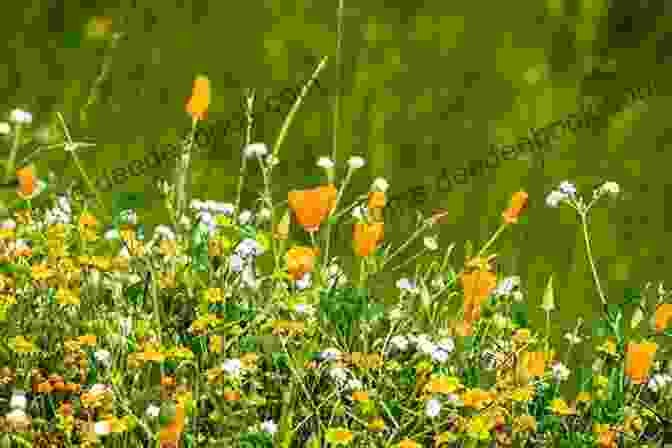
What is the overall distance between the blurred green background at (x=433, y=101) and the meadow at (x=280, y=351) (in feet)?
1.80

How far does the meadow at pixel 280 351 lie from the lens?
2.38 meters

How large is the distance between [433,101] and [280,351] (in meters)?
1.30

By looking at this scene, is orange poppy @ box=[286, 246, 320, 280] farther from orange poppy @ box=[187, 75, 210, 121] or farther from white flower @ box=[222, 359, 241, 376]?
orange poppy @ box=[187, 75, 210, 121]

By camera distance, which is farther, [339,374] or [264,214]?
[264,214]

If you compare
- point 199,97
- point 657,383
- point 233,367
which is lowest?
point 657,383

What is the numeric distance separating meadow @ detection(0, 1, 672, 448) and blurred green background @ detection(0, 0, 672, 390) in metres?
0.55

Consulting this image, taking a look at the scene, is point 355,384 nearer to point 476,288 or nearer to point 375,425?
point 375,425

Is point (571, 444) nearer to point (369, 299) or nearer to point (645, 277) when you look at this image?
point (369, 299)

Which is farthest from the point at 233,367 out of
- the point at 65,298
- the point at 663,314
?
the point at 663,314

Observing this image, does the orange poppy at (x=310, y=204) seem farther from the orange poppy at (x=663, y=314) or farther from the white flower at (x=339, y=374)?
the orange poppy at (x=663, y=314)

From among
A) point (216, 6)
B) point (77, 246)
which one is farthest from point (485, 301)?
point (216, 6)

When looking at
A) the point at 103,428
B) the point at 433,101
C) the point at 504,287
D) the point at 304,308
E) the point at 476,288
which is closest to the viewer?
the point at 103,428

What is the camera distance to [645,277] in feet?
11.4

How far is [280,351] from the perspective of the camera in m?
2.64
